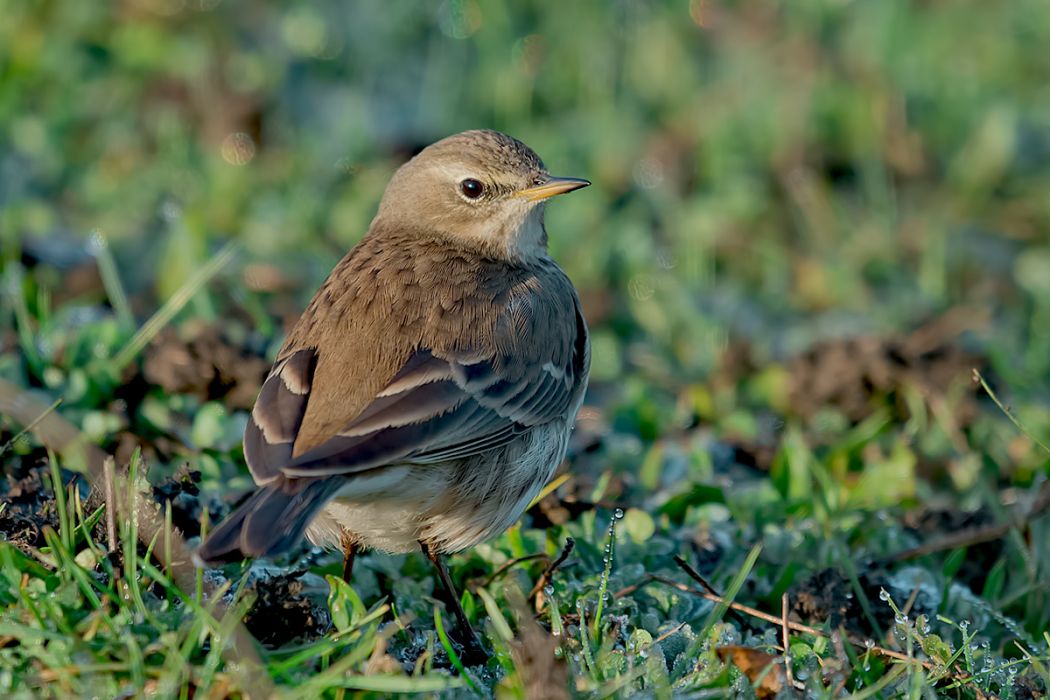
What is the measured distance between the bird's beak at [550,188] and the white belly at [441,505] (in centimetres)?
116

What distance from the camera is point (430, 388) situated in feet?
15.7

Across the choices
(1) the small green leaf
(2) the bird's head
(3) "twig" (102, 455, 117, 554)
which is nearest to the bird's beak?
(2) the bird's head

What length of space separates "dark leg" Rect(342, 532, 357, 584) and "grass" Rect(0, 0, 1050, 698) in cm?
11

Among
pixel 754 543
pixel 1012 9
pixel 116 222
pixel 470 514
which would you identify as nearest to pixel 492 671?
pixel 470 514

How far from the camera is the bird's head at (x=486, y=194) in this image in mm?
5859

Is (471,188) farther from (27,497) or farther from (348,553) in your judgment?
(27,497)

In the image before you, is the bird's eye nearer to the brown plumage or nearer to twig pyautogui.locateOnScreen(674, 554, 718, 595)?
the brown plumage

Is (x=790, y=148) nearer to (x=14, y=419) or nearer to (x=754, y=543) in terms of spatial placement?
(x=754, y=543)

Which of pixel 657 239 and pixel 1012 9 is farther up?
pixel 1012 9

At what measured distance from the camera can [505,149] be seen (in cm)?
592

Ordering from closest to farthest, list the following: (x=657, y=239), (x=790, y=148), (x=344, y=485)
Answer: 1. (x=344, y=485)
2. (x=657, y=239)
3. (x=790, y=148)

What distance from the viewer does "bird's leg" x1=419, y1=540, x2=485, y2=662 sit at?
465 cm

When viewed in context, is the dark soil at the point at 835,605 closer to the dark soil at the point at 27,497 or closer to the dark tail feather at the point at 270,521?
the dark tail feather at the point at 270,521

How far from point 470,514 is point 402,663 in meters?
0.66
